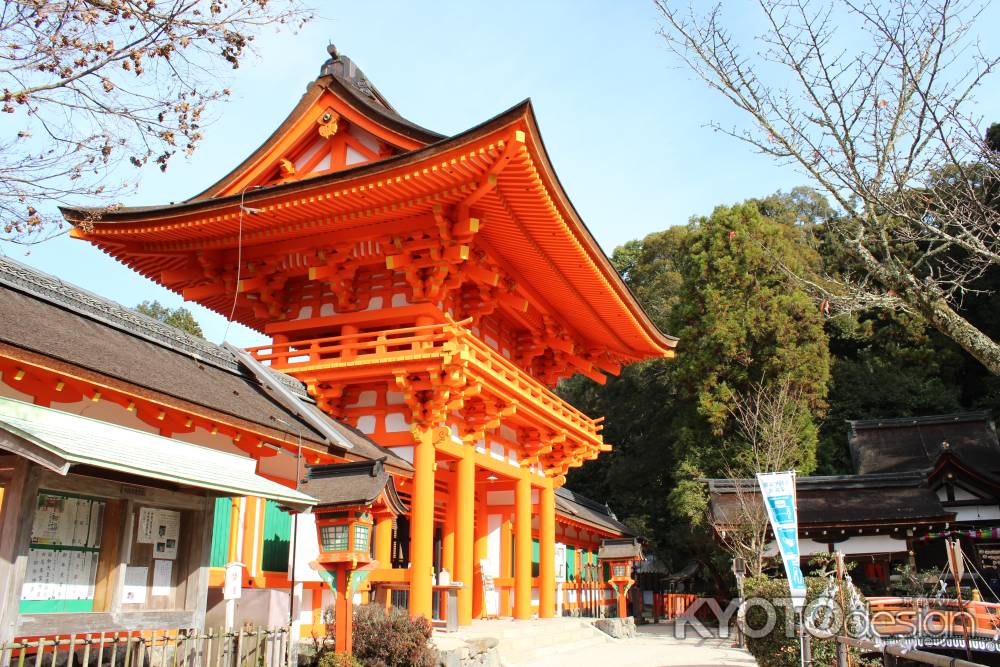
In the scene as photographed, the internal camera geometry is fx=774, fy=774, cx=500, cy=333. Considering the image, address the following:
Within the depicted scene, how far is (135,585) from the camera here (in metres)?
7.02

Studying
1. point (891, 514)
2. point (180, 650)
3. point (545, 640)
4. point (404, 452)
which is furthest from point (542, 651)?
point (891, 514)

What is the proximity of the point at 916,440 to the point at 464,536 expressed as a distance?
69.1 ft

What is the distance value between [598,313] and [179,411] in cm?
1098

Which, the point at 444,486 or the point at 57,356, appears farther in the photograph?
the point at 444,486

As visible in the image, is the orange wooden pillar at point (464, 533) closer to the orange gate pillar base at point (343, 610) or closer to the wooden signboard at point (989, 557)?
the orange gate pillar base at point (343, 610)

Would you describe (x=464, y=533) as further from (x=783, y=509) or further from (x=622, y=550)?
(x=622, y=550)

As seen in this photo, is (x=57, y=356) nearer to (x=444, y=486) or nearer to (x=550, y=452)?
(x=444, y=486)

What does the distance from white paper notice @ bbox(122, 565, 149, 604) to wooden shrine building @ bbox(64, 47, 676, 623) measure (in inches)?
215

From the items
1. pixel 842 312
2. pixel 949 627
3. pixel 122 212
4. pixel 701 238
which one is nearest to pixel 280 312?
pixel 122 212

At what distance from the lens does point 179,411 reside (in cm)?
789

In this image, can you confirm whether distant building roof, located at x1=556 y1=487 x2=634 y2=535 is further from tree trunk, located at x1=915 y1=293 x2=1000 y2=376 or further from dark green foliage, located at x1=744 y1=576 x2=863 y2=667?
tree trunk, located at x1=915 y1=293 x2=1000 y2=376

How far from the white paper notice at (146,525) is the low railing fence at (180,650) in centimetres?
82

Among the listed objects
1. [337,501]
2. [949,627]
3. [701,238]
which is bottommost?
[949,627]

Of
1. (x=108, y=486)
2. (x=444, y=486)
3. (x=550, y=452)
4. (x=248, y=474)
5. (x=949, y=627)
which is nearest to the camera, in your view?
(x=108, y=486)
